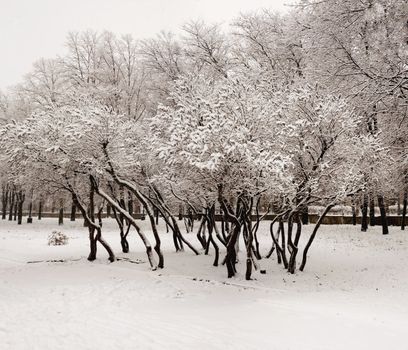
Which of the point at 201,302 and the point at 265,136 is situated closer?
the point at 201,302

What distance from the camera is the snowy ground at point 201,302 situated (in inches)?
299

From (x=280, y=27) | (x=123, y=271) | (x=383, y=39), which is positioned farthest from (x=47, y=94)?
(x=383, y=39)

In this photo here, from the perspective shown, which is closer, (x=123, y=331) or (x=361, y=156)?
(x=123, y=331)

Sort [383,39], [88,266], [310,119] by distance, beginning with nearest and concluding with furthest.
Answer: [383,39] < [310,119] < [88,266]

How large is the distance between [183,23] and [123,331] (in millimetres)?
21212

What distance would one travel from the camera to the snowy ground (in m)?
7.61

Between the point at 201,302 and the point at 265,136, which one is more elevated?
the point at 265,136

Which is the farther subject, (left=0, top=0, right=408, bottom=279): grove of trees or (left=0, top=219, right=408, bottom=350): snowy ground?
(left=0, top=0, right=408, bottom=279): grove of trees

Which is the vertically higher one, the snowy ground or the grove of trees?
the grove of trees

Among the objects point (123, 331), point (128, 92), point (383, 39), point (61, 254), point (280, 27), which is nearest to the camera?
point (123, 331)

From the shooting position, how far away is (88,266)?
52.7ft

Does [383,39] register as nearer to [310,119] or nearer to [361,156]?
[310,119]

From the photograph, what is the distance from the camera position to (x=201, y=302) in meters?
11.3

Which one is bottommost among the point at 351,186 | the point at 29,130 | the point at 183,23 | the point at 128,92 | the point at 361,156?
the point at 351,186
